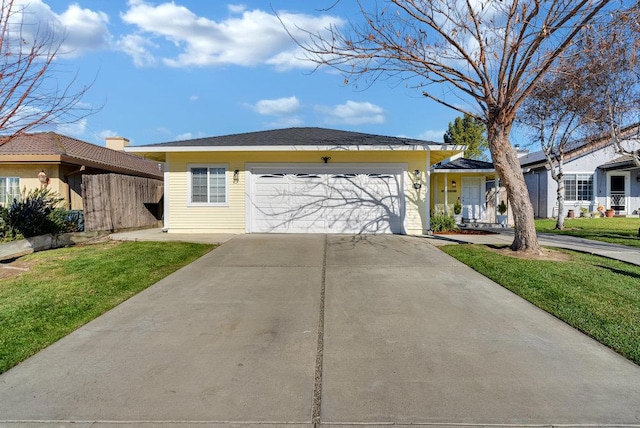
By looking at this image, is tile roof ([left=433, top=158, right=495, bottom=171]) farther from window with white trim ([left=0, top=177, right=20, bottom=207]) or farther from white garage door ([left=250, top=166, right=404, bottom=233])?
window with white trim ([left=0, top=177, right=20, bottom=207])

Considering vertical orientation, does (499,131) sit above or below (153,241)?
above

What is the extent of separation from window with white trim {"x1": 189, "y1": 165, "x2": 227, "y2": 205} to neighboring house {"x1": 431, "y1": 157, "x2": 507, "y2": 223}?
9046 millimetres

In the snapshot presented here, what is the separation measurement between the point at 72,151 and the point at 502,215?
18.3 m

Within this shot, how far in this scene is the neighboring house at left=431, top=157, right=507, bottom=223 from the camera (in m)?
16.9

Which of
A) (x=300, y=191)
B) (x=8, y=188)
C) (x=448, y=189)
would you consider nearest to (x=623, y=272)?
(x=300, y=191)

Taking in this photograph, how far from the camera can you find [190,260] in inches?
319

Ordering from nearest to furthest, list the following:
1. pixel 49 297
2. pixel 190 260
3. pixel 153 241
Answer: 1. pixel 49 297
2. pixel 190 260
3. pixel 153 241

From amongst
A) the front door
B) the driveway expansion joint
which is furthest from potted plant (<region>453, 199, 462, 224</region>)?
the driveway expansion joint

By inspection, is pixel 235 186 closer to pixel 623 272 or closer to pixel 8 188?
pixel 8 188

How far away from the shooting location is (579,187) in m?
22.6

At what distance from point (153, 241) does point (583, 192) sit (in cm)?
2337

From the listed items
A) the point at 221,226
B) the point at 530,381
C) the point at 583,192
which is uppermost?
the point at 583,192

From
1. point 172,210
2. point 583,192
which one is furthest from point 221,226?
point 583,192

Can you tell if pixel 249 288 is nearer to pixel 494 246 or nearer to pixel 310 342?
pixel 310 342
